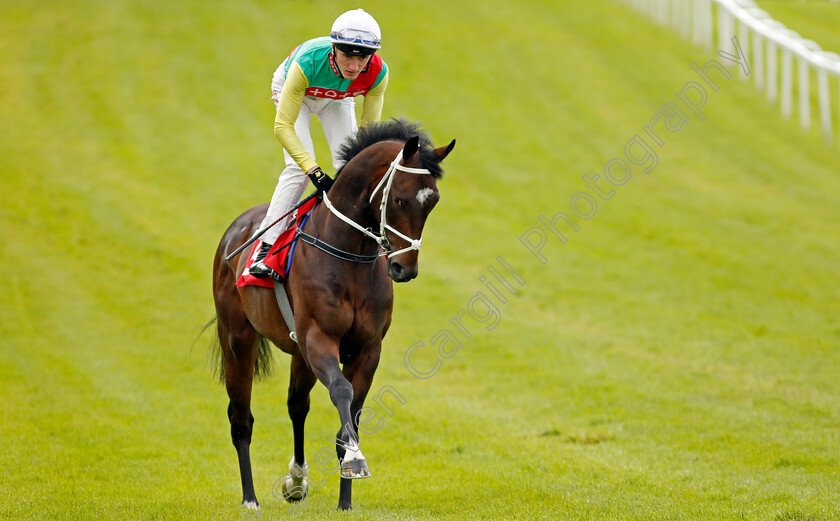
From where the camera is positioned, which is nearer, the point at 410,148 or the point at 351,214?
the point at 410,148

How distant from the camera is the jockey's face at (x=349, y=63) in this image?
5.88 m

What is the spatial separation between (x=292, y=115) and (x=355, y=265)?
4.09 ft

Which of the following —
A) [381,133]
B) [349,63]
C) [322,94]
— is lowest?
[381,133]

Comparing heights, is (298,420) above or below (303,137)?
below

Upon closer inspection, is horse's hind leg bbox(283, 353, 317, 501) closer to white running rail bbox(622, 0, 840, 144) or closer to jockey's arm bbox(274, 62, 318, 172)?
jockey's arm bbox(274, 62, 318, 172)

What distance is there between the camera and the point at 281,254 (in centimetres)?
614

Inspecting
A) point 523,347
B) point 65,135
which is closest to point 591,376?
point 523,347

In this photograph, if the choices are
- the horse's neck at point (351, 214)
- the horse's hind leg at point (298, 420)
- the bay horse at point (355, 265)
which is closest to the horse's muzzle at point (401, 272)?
the bay horse at point (355, 265)

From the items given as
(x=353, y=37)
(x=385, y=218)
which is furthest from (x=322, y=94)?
(x=385, y=218)

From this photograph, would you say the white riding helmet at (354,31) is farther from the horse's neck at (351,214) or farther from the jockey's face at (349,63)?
the horse's neck at (351,214)

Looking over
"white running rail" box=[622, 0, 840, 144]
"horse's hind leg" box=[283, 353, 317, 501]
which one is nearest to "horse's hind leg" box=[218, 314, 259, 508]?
"horse's hind leg" box=[283, 353, 317, 501]

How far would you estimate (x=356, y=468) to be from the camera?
16.6 ft

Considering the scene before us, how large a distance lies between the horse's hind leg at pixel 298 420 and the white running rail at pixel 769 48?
17.3 metres

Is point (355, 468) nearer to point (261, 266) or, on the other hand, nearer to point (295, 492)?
point (261, 266)
